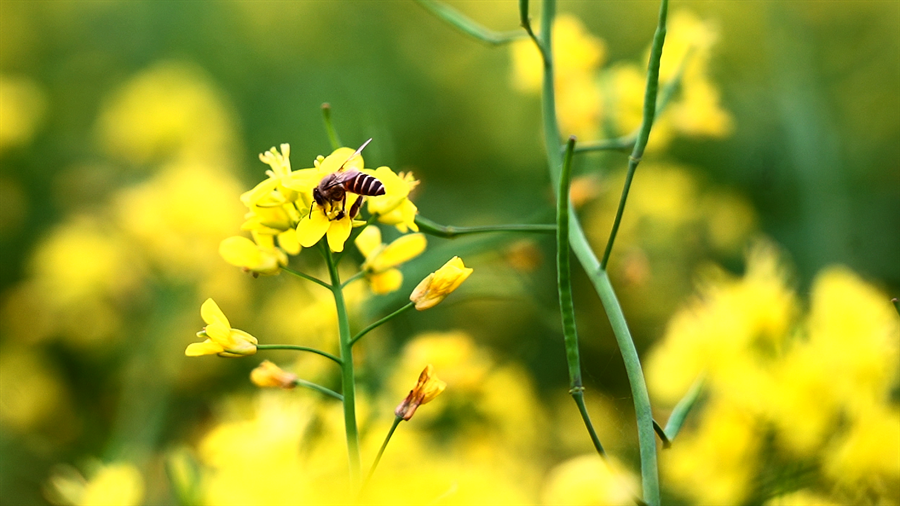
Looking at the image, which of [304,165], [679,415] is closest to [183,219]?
[304,165]

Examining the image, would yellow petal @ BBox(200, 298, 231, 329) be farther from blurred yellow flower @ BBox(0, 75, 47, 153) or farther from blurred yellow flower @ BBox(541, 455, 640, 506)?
blurred yellow flower @ BBox(0, 75, 47, 153)

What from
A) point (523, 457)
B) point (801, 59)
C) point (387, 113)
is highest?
point (801, 59)

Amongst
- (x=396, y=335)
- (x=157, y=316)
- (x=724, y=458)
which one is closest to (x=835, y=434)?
(x=724, y=458)

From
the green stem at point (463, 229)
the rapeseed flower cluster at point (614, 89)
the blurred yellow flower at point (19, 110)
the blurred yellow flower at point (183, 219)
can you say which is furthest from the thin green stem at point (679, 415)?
the blurred yellow flower at point (19, 110)

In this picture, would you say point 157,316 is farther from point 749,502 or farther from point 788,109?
point 788,109

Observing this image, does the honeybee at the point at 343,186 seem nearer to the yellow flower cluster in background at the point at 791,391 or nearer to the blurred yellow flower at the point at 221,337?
the blurred yellow flower at the point at 221,337
